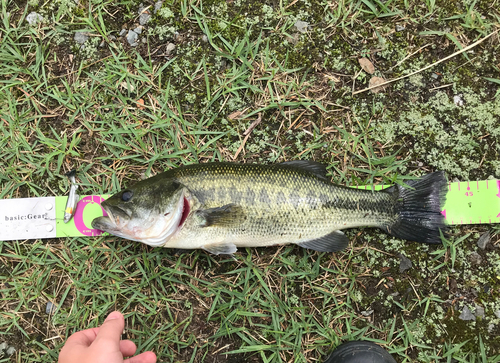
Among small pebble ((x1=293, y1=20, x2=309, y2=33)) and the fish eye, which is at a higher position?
small pebble ((x1=293, y1=20, x2=309, y2=33))

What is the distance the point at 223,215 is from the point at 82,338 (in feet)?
5.51

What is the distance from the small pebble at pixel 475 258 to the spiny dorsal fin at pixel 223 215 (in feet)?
8.69

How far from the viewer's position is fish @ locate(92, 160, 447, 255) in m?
3.25

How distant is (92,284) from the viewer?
371cm

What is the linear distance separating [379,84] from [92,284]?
407cm

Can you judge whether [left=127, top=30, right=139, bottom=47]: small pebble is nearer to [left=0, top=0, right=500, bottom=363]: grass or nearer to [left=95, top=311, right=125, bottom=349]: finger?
[left=0, top=0, right=500, bottom=363]: grass

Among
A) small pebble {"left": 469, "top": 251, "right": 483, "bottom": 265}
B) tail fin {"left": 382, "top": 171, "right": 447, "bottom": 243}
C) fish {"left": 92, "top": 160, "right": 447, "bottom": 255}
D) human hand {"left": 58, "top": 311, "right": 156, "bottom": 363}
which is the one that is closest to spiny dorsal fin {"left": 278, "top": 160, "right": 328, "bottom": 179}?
fish {"left": 92, "top": 160, "right": 447, "bottom": 255}

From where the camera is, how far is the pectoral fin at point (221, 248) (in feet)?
11.1

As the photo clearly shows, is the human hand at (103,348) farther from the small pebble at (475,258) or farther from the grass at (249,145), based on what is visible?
the small pebble at (475,258)

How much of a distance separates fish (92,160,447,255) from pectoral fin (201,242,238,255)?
0.03 feet

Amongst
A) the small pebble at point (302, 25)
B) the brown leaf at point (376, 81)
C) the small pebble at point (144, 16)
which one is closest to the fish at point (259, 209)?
the brown leaf at point (376, 81)

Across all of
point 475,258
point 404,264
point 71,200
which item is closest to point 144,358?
point 71,200

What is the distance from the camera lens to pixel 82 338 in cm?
296

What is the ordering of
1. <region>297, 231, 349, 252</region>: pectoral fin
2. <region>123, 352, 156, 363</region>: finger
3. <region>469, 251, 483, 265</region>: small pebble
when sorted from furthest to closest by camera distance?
1. <region>469, 251, 483, 265</region>: small pebble
2. <region>297, 231, 349, 252</region>: pectoral fin
3. <region>123, 352, 156, 363</region>: finger
